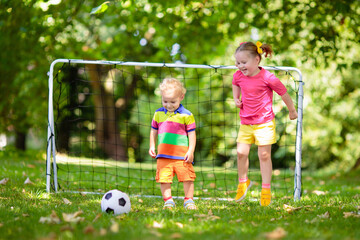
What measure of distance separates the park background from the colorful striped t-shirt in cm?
236

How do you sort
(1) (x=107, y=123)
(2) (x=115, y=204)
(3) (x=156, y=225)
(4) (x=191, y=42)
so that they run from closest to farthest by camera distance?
(3) (x=156, y=225), (2) (x=115, y=204), (4) (x=191, y=42), (1) (x=107, y=123)

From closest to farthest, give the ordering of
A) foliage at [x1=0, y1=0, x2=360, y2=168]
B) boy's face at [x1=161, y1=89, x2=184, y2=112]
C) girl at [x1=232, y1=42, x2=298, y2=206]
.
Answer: boy's face at [x1=161, y1=89, x2=184, y2=112]
girl at [x1=232, y1=42, x2=298, y2=206]
foliage at [x1=0, y1=0, x2=360, y2=168]

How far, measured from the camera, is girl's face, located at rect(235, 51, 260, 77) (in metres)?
4.14

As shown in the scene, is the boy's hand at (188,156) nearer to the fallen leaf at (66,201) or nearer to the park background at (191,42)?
the fallen leaf at (66,201)

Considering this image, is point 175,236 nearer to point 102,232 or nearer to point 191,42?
point 102,232

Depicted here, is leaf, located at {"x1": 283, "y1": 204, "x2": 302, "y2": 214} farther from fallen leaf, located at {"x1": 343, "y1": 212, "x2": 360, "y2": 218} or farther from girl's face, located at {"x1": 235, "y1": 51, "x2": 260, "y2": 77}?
girl's face, located at {"x1": 235, "y1": 51, "x2": 260, "y2": 77}

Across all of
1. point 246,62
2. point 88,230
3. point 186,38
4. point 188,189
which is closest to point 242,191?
point 188,189

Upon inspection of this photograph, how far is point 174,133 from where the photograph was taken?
401 centimetres

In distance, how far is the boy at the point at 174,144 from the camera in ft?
13.0

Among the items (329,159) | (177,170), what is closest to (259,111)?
(177,170)

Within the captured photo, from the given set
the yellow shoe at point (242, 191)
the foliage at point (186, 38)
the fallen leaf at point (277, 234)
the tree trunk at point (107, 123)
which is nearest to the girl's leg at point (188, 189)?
the yellow shoe at point (242, 191)

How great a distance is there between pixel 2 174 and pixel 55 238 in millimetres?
3707

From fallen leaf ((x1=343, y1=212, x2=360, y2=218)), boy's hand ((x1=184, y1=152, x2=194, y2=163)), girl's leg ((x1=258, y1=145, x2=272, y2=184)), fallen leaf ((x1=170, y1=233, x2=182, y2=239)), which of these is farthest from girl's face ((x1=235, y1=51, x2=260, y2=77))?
fallen leaf ((x1=170, y1=233, x2=182, y2=239))

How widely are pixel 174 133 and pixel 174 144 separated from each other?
12 cm
